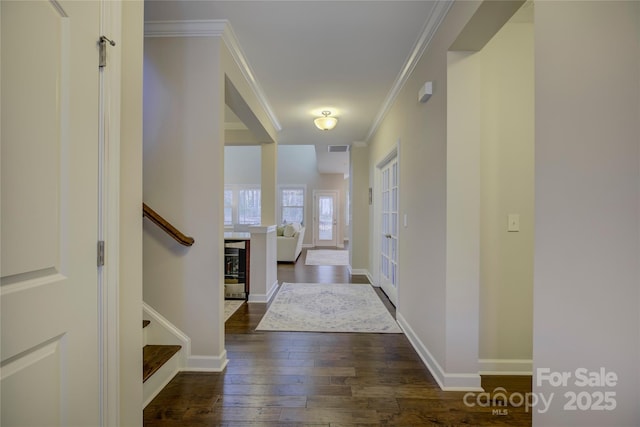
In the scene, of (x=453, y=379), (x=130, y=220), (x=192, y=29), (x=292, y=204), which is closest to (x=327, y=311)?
(x=453, y=379)

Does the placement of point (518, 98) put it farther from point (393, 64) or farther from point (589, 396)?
point (589, 396)

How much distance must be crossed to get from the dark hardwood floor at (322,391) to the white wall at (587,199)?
826 millimetres

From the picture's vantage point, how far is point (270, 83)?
3.10 m

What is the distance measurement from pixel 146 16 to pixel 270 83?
125 centimetres

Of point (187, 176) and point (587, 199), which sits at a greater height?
point (187, 176)

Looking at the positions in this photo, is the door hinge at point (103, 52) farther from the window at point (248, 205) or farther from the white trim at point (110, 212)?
the window at point (248, 205)

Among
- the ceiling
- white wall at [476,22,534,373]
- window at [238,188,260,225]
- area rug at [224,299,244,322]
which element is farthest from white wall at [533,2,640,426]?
window at [238,188,260,225]

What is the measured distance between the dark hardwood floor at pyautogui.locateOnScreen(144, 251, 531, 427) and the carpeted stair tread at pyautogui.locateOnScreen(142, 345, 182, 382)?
7.4 inches

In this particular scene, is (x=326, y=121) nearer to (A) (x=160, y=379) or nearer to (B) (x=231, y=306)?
(B) (x=231, y=306)

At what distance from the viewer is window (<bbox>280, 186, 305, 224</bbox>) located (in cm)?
1069

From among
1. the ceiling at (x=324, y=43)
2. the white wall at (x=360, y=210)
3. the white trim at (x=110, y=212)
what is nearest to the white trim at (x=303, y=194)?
the white wall at (x=360, y=210)

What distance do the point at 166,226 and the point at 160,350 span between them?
0.90 metres

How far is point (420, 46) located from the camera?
2.32m

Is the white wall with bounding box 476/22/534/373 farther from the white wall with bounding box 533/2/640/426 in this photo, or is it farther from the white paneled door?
the white paneled door
